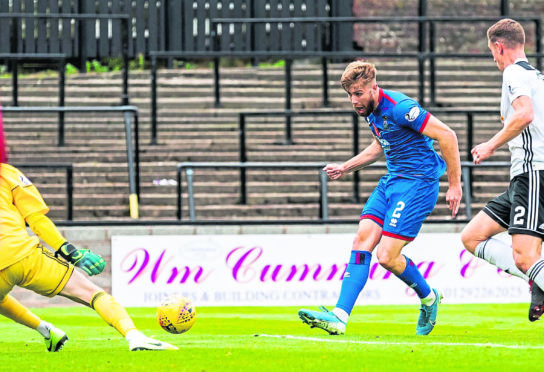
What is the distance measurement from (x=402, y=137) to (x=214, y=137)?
10.4m

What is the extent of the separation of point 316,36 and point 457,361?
A: 1475cm

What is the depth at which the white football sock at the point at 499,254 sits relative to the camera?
8805 millimetres

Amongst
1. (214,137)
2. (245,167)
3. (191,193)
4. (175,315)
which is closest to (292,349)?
(175,315)

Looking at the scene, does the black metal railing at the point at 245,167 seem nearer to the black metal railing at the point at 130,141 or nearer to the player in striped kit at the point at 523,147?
the black metal railing at the point at 130,141

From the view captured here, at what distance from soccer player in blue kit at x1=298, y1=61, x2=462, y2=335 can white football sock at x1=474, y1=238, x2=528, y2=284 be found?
1.27 feet

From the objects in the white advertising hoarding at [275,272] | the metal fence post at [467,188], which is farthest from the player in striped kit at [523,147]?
the metal fence post at [467,188]

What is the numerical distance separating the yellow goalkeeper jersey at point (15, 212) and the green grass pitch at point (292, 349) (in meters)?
0.73

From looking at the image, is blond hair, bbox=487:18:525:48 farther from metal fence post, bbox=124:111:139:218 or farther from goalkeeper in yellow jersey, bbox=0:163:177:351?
metal fence post, bbox=124:111:139:218

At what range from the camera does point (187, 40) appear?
875 inches

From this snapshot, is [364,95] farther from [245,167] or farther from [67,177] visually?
[67,177]

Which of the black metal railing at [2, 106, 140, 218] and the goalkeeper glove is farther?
the black metal railing at [2, 106, 140, 218]

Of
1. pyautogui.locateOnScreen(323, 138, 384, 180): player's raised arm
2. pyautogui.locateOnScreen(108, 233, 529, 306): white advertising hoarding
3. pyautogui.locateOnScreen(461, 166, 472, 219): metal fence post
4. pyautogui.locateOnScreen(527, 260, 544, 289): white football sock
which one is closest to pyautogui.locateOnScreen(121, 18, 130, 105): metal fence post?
pyautogui.locateOnScreen(108, 233, 529, 306): white advertising hoarding

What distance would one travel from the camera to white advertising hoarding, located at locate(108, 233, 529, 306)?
1469cm

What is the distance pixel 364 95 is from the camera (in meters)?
9.14
